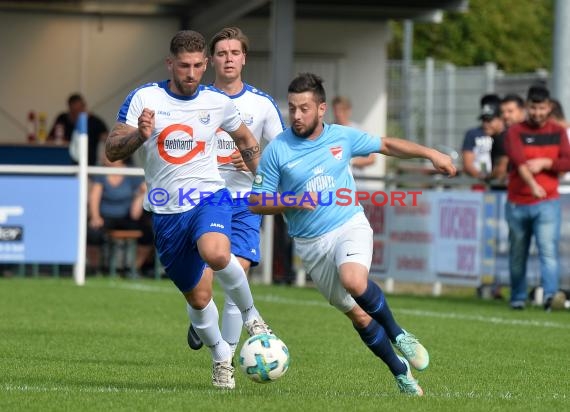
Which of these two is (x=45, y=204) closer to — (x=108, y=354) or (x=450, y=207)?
(x=450, y=207)

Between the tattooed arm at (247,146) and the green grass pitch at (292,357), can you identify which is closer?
the green grass pitch at (292,357)

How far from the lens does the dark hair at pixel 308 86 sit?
883 centimetres

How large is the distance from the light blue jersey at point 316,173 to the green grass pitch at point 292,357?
3.49 feet

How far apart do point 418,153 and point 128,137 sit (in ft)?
5.71

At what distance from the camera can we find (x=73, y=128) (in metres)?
21.9

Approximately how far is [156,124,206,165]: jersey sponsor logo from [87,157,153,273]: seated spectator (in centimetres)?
1025

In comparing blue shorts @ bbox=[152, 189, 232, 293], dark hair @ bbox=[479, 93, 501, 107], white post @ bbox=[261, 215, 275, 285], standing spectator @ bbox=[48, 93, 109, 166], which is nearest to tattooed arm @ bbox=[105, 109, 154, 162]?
blue shorts @ bbox=[152, 189, 232, 293]

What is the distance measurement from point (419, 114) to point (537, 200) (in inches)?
869

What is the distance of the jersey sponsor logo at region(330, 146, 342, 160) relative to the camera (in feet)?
29.4

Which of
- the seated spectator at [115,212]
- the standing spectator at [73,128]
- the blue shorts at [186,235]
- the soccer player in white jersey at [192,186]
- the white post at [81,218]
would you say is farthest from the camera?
the standing spectator at [73,128]

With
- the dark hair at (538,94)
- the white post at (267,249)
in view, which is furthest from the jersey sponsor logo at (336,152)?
the white post at (267,249)

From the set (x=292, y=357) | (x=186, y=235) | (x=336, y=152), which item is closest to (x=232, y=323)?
(x=186, y=235)

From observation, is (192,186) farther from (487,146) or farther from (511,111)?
(487,146)

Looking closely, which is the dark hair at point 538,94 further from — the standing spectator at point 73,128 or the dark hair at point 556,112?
the standing spectator at point 73,128
